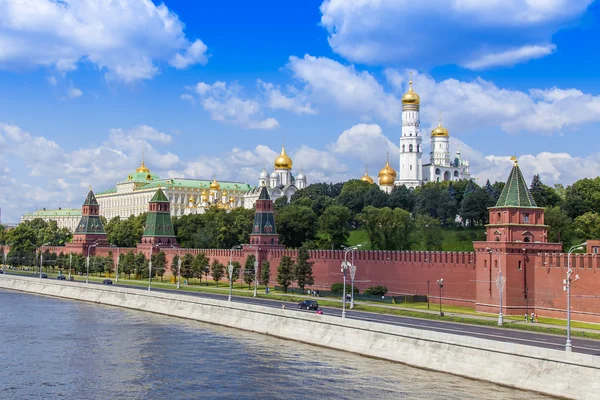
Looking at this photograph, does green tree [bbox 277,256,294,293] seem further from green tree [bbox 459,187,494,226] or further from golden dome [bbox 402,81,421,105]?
golden dome [bbox 402,81,421,105]

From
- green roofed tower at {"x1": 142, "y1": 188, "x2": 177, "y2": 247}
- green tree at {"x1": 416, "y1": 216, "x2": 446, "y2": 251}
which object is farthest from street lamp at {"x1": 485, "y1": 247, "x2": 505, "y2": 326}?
green roofed tower at {"x1": 142, "y1": 188, "x2": 177, "y2": 247}

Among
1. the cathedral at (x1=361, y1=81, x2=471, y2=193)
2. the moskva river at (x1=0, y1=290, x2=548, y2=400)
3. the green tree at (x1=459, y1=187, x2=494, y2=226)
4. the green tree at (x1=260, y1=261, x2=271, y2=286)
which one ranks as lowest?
the moskva river at (x1=0, y1=290, x2=548, y2=400)

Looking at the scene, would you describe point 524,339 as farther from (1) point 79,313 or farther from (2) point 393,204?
(2) point 393,204

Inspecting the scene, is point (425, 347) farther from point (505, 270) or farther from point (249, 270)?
point (249, 270)

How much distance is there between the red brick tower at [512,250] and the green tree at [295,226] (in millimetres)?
52657

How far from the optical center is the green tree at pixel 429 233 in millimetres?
106938

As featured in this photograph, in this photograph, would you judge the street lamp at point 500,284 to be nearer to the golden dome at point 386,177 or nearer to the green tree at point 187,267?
the green tree at point 187,267

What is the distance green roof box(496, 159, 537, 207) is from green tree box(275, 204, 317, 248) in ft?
177

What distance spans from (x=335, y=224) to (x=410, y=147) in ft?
187

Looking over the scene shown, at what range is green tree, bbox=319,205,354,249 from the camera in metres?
114

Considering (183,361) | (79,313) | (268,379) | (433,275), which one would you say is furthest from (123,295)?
(268,379)

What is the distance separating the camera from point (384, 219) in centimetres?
10638

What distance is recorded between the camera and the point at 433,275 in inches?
2798

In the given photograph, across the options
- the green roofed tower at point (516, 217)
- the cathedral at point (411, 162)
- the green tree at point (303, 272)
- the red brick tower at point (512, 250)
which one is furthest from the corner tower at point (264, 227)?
the cathedral at point (411, 162)
